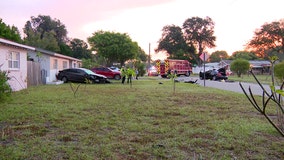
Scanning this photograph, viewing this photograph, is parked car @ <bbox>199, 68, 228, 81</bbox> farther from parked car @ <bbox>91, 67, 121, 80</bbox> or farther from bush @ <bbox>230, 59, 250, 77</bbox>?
bush @ <bbox>230, 59, 250, 77</bbox>

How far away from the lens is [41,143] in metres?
4.82

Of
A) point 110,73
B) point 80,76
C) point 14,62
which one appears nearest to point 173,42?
point 110,73

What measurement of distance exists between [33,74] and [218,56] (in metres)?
90.6

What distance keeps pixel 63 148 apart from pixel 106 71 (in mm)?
23515

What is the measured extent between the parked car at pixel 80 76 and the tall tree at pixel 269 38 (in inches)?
1844

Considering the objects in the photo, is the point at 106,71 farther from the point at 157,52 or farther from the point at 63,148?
the point at 157,52

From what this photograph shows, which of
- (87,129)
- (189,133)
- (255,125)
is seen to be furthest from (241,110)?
(87,129)

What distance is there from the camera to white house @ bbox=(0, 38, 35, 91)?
1377cm

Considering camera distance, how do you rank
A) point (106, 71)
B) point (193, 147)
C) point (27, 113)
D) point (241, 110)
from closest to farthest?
point (193, 147), point (27, 113), point (241, 110), point (106, 71)

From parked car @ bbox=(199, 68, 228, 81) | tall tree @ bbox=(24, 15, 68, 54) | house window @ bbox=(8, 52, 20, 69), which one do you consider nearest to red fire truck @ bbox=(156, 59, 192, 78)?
parked car @ bbox=(199, 68, 228, 81)

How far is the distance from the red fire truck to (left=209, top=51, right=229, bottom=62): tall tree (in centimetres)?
6104

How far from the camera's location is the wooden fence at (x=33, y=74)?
18.7 meters

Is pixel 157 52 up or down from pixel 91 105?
up

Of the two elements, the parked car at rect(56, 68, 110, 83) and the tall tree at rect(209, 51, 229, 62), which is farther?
the tall tree at rect(209, 51, 229, 62)
